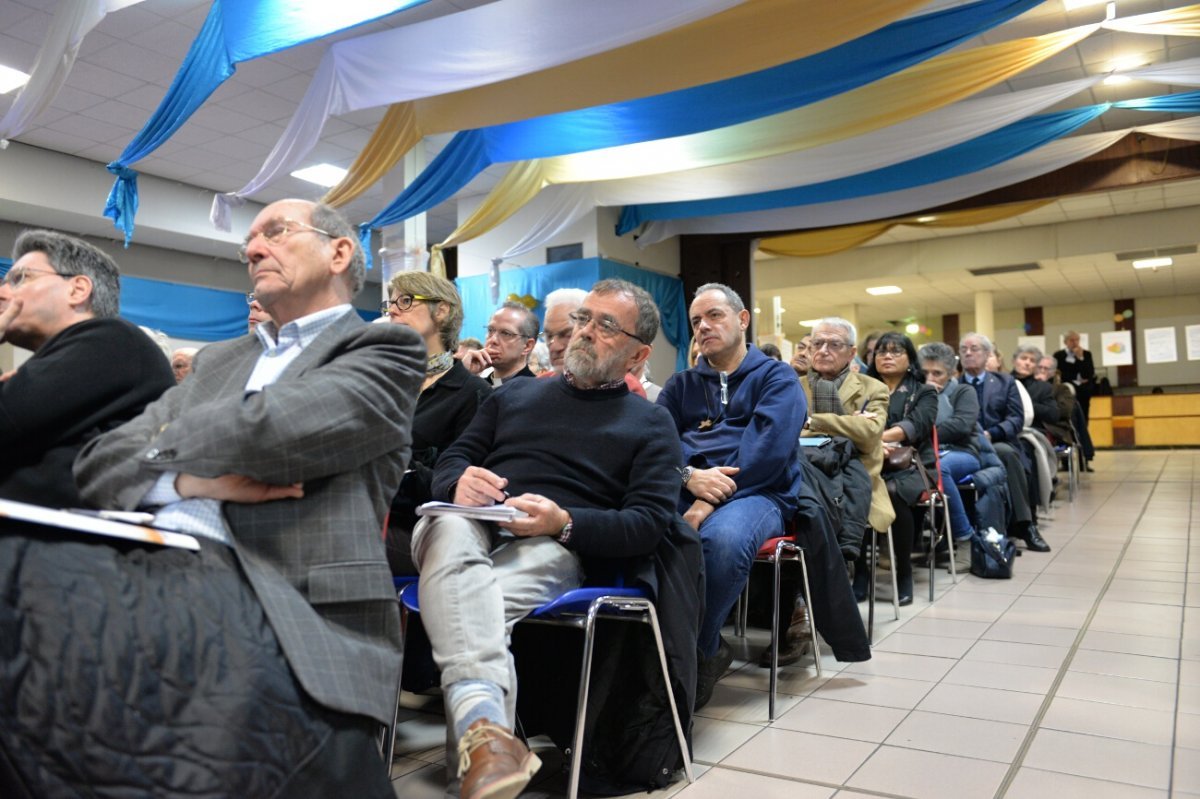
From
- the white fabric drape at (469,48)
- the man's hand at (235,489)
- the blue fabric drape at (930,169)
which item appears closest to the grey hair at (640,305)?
the man's hand at (235,489)

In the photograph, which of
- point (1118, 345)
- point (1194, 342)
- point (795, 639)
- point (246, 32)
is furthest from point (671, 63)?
point (1118, 345)

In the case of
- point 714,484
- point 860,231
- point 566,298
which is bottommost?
Result: point 714,484

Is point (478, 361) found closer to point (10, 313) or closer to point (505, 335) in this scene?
point (505, 335)

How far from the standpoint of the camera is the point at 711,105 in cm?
549

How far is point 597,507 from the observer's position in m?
2.00

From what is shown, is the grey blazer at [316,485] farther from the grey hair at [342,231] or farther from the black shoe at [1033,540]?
the black shoe at [1033,540]

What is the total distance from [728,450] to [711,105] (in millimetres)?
3466

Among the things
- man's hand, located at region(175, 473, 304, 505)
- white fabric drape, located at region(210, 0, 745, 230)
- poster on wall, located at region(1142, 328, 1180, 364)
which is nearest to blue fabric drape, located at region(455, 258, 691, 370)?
white fabric drape, located at region(210, 0, 745, 230)

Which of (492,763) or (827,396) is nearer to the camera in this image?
(492,763)

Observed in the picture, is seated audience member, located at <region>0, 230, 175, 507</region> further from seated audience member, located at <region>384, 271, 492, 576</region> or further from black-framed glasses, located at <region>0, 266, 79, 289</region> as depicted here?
seated audience member, located at <region>384, 271, 492, 576</region>

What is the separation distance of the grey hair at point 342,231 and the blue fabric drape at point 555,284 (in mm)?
7016

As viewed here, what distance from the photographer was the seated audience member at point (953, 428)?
443 cm

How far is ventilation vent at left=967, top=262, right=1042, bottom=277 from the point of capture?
13.1 meters

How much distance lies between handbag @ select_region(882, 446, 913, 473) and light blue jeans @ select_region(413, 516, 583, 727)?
2279 millimetres
